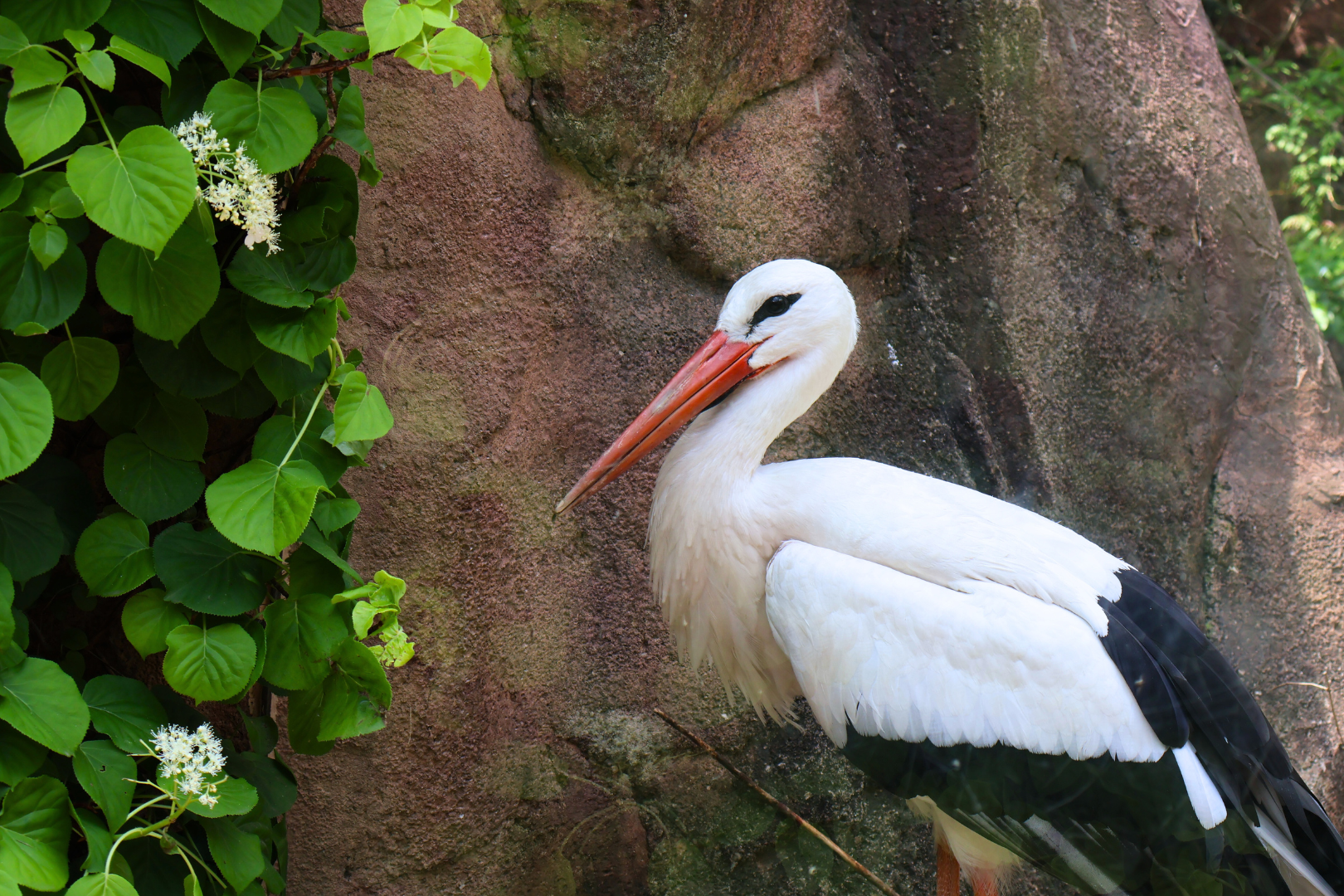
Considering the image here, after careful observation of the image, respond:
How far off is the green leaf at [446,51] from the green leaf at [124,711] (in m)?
0.78

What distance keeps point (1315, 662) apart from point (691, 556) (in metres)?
1.89

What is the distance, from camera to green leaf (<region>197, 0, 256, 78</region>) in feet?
3.66

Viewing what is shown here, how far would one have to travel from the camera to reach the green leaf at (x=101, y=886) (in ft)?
3.44

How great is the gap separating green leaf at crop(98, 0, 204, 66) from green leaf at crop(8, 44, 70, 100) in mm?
102

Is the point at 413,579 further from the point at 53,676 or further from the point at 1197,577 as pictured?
the point at 1197,577

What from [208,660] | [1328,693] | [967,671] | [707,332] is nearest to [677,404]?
[707,332]

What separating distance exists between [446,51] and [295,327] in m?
0.37

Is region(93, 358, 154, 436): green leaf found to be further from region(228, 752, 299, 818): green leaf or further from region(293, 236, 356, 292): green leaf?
region(228, 752, 299, 818): green leaf

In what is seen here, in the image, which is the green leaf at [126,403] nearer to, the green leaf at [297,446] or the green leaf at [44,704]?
the green leaf at [297,446]

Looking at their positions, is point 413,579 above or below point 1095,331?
below

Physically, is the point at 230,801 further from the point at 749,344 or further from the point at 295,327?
the point at 749,344

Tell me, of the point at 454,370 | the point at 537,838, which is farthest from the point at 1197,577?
the point at 454,370

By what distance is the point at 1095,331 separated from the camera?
8.40 ft

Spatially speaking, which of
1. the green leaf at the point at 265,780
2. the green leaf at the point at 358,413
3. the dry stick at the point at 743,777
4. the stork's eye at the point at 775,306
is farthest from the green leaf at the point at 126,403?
the dry stick at the point at 743,777
